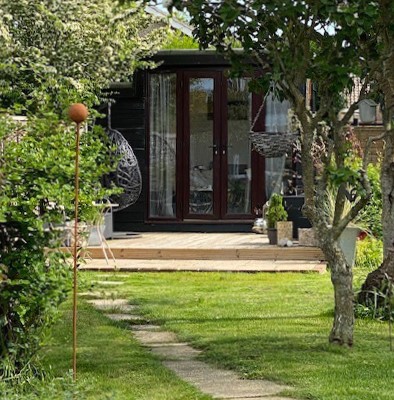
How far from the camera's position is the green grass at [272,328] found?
21.5 feet

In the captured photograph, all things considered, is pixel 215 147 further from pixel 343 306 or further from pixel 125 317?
pixel 343 306

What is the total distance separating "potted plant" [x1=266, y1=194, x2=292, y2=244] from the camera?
47.1ft

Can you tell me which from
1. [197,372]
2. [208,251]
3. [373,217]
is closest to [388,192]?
[197,372]

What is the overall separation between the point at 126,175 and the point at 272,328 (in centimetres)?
777

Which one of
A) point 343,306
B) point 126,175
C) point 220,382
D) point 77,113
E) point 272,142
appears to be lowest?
point 220,382

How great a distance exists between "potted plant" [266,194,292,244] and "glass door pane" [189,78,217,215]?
3.09m

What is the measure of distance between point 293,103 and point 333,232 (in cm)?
89

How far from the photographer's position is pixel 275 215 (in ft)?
47.2

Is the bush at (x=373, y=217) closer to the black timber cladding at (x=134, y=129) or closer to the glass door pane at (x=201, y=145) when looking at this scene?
the glass door pane at (x=201, y=145)

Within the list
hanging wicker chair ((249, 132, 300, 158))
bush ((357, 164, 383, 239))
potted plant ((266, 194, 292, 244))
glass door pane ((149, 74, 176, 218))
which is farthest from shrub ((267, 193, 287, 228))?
glass door pane ((149, 74, 176, 218))

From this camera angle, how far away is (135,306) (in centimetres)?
989

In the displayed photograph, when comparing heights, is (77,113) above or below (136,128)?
below

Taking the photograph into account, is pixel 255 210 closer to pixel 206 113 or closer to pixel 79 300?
pixel 206 113

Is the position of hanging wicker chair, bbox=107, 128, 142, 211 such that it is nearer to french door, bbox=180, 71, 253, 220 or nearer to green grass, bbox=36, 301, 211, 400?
french door, bbox=180, 71, 253, 220
